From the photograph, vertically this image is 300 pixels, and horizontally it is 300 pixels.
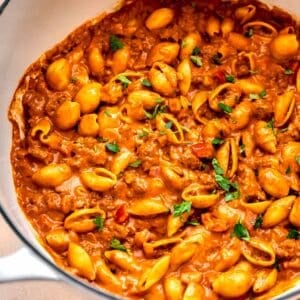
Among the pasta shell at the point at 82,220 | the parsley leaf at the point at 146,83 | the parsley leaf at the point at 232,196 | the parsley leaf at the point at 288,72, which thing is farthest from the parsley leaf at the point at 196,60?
the pasta shell at the point at 82,220

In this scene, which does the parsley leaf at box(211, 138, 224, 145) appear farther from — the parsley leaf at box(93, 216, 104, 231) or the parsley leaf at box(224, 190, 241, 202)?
the parsley leaf at box(93, 216, 104, 231)

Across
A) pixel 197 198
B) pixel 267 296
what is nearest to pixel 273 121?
pixel 197 198

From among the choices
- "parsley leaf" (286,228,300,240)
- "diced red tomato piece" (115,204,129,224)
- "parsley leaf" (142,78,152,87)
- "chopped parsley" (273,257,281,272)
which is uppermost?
"parsley leaf" (142,78,152,87)

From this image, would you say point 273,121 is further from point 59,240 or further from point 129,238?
point 59,240

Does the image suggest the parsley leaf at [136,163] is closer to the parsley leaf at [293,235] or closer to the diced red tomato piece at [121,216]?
the diced red tomato piece at [121,216]

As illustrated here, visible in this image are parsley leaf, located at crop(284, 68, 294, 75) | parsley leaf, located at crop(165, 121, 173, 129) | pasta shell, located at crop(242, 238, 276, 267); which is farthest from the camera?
parsley leaf, located at crop(284, 68, 294, 75)

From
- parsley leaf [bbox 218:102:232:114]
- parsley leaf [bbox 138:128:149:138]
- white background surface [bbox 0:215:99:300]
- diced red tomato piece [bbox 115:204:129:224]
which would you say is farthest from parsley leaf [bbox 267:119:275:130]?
white background surface [bbox 0:215:99:300]

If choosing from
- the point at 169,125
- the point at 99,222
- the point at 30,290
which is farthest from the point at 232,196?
the point at 30,290
